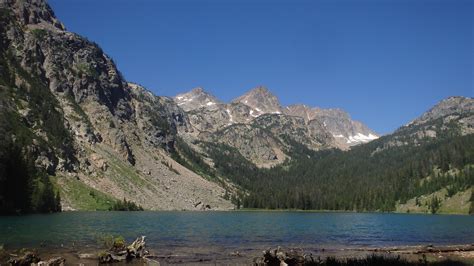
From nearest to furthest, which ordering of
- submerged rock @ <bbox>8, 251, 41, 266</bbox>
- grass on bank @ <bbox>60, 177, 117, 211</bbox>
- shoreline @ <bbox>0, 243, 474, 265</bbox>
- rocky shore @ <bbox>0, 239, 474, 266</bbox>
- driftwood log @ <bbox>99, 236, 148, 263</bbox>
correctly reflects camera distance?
rocky shore @ <bbox>0, 239, 474, 266</bbox> → submerged rock @ <bbox>8, 251, 41, 266</bbox> → driftwood log @ <bbox>99, 236, 148, 263</bbox> → shoreline @ <bbox>0, 243, 474, 265</bbox> → grass on bank @ <bbox>60, 177, 117, 211</bbox>

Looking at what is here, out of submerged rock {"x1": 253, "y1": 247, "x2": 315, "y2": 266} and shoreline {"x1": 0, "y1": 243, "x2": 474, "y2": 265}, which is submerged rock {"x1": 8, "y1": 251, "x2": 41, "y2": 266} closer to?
shoreline {"x1": 0, "y1": 243, "x2": 474, "y2": 265}

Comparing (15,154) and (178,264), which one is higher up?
(15,154)

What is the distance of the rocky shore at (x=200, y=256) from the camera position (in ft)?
124

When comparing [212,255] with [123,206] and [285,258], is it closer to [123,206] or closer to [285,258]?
[285,258]

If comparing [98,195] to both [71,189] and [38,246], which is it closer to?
[71,189]

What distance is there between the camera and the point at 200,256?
5172 centimetres

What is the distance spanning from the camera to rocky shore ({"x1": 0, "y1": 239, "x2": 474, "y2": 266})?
37.8 m

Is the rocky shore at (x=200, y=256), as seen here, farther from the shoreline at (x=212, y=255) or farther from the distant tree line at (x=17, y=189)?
the distant tree line at (x=17, y=189)

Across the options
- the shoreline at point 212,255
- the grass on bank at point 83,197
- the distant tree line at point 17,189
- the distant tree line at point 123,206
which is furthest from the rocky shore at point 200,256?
the distant tree line at point 123,206

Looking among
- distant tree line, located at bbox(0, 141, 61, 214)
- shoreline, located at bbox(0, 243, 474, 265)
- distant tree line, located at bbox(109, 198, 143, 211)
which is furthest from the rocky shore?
distant tree line, located at bbox(109, 198, 143, 211)

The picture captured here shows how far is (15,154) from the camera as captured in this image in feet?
421

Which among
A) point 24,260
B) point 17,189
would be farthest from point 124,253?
point 17,189

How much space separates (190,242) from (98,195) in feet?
423

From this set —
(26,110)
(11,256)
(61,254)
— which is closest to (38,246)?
(61,254)
